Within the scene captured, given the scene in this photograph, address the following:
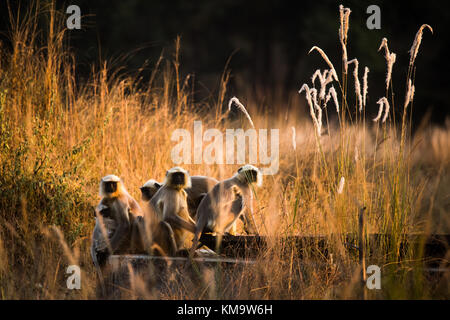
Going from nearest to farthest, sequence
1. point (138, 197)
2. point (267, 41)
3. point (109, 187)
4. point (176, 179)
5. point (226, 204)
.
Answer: point (109, 187), point (176, 179), point (226, 204), point (138, 197), point (267, 41)

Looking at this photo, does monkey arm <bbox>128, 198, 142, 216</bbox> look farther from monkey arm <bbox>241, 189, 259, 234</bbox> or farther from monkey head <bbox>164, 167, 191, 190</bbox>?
monkey arm <bbox>241, 189, 259, 234</bbox>

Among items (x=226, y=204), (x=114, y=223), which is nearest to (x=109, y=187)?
(x=114, y=223)

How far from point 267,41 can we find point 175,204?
13899 millimetres

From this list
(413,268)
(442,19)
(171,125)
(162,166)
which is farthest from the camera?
(442,19)

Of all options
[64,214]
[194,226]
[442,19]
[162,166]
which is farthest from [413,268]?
[442,19]

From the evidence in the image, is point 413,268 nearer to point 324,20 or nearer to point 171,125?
point 171,125

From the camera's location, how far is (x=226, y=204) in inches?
143

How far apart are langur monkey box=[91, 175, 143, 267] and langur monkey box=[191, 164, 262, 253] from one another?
440 mm

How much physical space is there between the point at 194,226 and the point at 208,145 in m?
2.62

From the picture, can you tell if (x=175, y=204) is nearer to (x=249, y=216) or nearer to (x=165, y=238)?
(x=165, y=238)

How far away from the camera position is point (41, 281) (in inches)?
132

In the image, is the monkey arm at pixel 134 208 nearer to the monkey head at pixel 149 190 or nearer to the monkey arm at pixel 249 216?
the monkey head at pixel 149 190

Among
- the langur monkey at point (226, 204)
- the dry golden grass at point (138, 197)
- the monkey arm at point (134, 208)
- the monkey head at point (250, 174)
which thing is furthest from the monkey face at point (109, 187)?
the monkey head at point (250, 174)

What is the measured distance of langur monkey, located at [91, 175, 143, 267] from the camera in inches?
133
